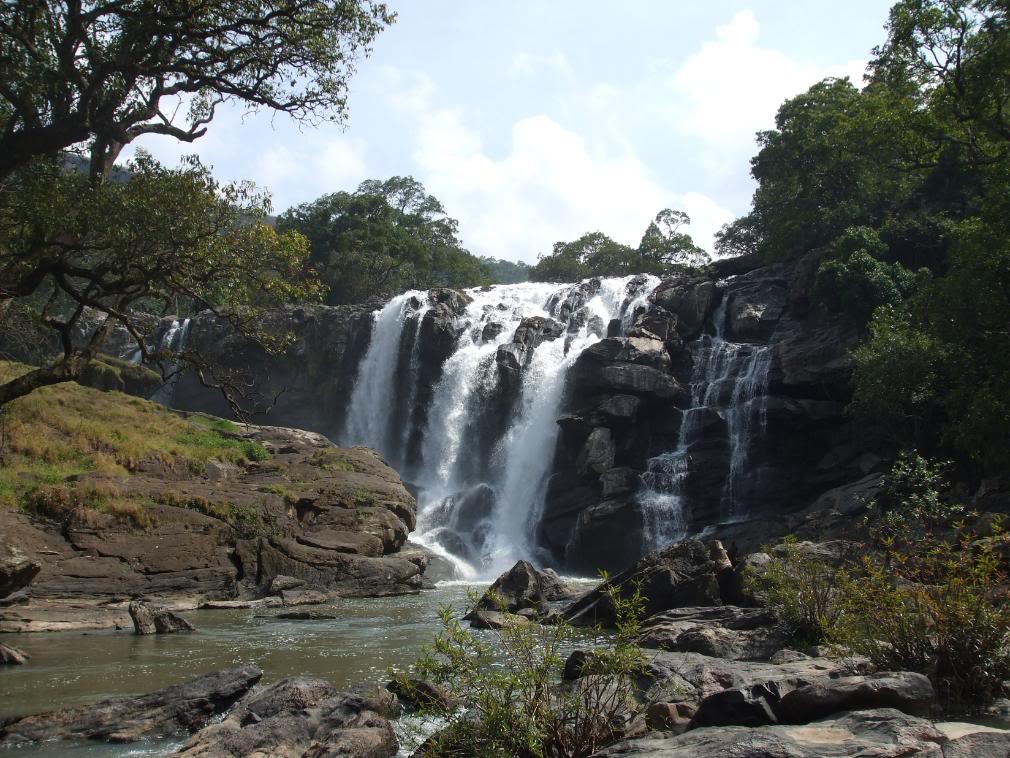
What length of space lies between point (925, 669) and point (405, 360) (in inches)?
1470

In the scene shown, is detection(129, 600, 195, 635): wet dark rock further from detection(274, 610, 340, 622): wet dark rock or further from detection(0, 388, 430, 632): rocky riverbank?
Result: detection(274, 610, 340, 622): wet dark rock

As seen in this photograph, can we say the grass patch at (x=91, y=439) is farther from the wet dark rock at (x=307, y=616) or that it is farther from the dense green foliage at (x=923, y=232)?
the dense green foliage at (x=923, y=232)

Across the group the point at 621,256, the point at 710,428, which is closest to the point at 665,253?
the point at 621,256

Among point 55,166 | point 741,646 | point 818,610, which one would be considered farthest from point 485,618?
point 55,166

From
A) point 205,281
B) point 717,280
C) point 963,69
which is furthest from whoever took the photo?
point 717,280

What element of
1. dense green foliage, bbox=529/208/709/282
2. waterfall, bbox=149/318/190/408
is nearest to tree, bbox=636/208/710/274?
dense green foliage, bbox=529/208/709/282

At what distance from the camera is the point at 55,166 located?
13125 mm

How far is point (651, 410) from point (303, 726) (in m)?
26.9

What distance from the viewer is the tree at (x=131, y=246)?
11.4m

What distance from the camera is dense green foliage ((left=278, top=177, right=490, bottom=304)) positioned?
5909 centimetres

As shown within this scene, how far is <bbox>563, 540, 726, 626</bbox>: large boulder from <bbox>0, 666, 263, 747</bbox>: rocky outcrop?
26.9ft

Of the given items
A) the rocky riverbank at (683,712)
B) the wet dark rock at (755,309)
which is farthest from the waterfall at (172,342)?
the rocky riverbank at (683,712)

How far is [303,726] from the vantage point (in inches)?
305

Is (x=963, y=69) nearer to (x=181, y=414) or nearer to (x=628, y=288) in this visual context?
(x=628, y=288)
